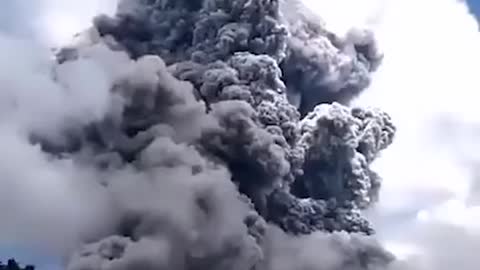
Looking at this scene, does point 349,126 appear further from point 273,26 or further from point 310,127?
point 273,26

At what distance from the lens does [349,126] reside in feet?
125

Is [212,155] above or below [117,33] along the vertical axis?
below

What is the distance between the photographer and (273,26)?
37.4 m

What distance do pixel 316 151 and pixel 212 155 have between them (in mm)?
4217

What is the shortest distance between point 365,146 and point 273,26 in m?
5.50

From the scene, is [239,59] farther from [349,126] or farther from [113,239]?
[113,239]

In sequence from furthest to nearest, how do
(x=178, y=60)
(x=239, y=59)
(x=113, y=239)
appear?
(x=178, y=60) → (x=239, y=59) → (x=113, y=239)

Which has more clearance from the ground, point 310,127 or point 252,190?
point 310,127

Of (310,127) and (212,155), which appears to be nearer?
(212,155)

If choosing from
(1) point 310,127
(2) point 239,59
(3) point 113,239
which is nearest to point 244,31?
(2) point 239,59

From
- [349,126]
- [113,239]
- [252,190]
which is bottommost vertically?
[113,239]

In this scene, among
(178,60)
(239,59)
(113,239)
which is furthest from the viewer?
(178,60)

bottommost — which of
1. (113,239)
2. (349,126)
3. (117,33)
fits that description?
(113,239)

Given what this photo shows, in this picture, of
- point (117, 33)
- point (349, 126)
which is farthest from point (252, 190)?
point (117, 33)
